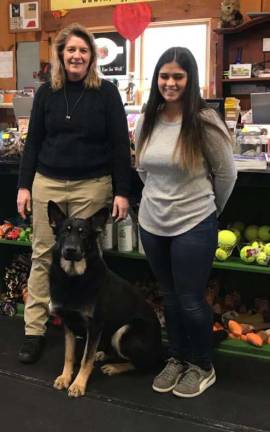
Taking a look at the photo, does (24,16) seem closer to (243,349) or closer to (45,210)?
(45,210)

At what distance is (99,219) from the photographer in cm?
216

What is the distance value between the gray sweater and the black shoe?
38.3 inches

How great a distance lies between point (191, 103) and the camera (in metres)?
1.85

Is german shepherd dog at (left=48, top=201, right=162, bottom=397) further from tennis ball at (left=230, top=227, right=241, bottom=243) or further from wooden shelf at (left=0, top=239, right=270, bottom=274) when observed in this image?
tennis ball at (left=230, top=227, right=241, bottom=243)

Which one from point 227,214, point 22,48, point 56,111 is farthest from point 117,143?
point 22,48

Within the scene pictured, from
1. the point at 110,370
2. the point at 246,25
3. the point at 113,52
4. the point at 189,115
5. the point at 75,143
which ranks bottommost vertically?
the point at 110,370

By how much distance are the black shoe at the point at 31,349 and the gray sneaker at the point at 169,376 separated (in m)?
0.64

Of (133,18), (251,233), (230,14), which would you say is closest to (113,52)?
(133,18)

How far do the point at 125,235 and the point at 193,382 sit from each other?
0.87m

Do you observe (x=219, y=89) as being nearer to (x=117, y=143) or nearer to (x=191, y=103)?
(x=117, y=143)

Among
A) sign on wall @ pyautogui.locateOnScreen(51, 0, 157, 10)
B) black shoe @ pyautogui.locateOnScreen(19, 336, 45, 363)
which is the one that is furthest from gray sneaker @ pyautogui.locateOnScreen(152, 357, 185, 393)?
sign on wall @ pyautogui.locateOnScreen(51, 0, 157, 10)

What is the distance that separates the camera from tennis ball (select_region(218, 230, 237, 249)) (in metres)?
2.50

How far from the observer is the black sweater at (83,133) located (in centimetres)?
227

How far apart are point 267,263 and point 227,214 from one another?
0.49m
